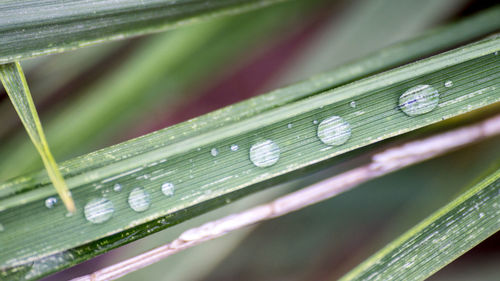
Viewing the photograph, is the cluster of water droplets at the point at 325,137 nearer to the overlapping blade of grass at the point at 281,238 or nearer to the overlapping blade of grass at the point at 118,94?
the overlapping blade of grass at the point at 118,94

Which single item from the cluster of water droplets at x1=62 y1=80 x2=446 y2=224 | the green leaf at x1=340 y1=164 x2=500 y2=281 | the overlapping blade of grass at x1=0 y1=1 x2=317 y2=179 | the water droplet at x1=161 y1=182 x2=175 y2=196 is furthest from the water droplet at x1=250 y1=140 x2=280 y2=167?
the overlapping blade of grass at x1=0 y1=1 x2=317 y2=179

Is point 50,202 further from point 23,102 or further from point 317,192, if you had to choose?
point 317,192

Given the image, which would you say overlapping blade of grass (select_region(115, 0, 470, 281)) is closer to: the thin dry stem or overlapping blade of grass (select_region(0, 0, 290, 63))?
the thin dry stem

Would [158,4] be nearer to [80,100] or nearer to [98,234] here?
[98,234]

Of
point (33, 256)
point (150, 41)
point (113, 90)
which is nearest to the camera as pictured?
point (33, 256)

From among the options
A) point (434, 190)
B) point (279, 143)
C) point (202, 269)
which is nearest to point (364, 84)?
point (279, 143)
